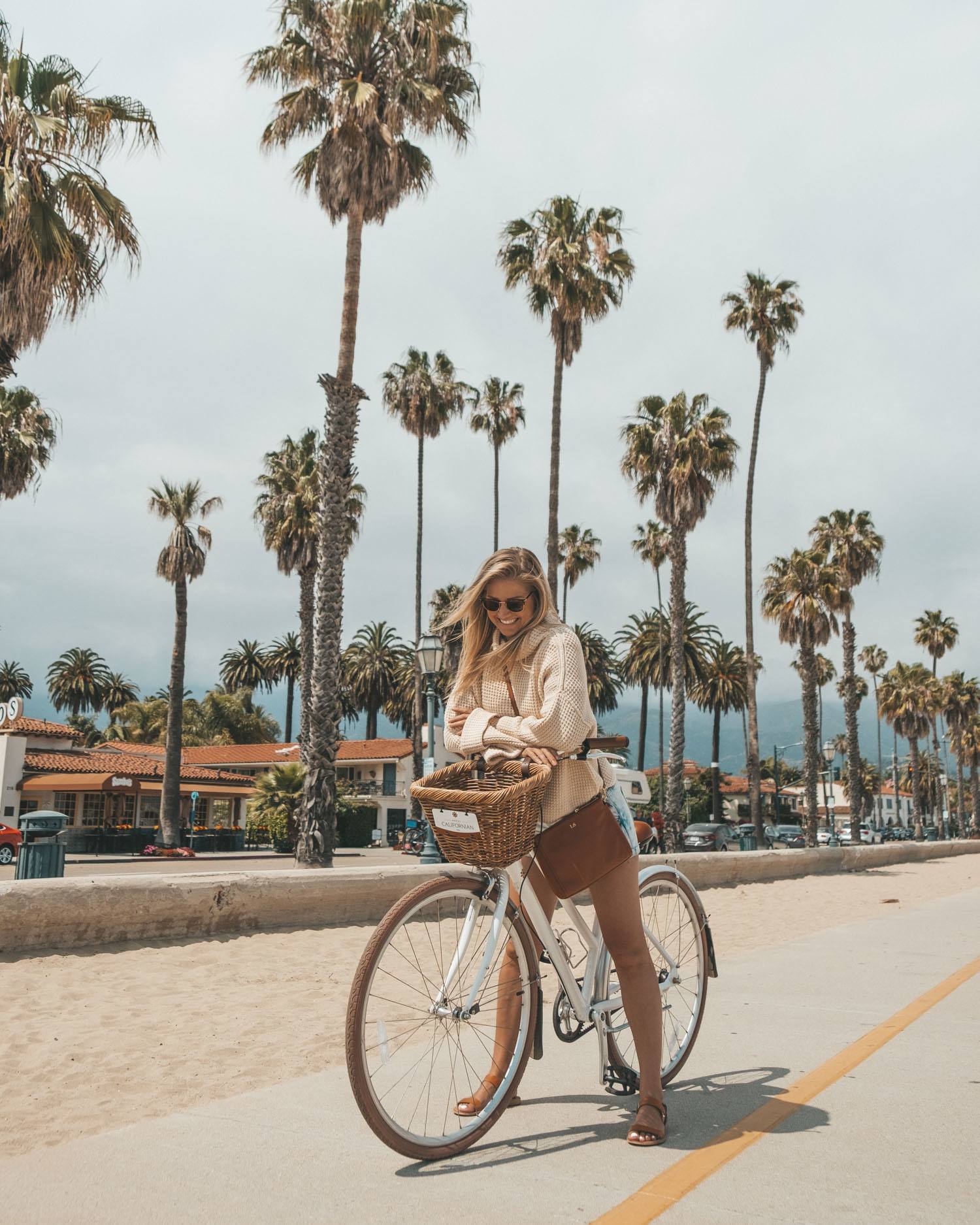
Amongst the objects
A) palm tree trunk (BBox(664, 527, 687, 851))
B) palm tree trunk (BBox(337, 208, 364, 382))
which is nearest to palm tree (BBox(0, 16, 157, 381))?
palm tree trunk (BBox(337, 208, 364, 382))

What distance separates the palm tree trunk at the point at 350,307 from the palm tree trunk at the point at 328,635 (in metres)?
0.35

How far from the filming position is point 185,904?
8445mm

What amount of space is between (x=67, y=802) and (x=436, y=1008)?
5136cm

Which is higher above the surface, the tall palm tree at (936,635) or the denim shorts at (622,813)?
the tall palm tree at (936,635)

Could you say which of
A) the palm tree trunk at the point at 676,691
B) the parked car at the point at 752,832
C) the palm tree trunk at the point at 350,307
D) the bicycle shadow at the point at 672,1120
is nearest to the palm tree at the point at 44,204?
the palm tree trunk at the point at 350,307

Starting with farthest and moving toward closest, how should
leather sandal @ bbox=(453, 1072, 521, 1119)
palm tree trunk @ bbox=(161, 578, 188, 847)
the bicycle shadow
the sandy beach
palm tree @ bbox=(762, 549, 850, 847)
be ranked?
palm tree @ bbox=(762, 549, 850, 847), palm tree trunk @ bbox=(161, 578, 188, 847), the sandy beach, leather sandal @ bbox=(453, 1072, 521, 1119), the bicycle shadow

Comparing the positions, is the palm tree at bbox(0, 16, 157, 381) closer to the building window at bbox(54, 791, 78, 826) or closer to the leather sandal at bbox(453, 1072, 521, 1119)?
the leather sandal at bbox(453, 1072, 521, 1119)

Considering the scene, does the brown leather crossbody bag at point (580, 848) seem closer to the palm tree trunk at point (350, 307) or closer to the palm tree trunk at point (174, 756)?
the palm tree trunk at point (350, 307)

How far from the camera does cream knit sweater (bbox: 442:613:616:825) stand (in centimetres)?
345

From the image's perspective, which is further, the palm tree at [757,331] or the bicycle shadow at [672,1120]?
the palm tree at [757,331]

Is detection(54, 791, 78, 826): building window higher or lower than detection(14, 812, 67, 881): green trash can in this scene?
higher

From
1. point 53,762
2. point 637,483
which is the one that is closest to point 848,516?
point 637,483

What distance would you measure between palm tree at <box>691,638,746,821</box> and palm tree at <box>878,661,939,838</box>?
42.9ft

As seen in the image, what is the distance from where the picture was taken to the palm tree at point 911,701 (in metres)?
80.0
